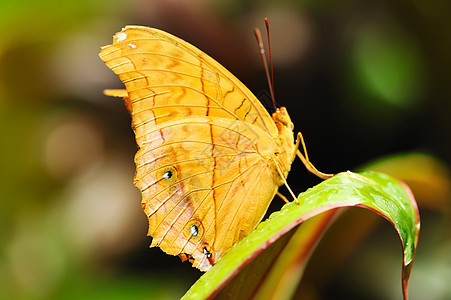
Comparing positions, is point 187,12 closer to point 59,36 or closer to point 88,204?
point 59,36

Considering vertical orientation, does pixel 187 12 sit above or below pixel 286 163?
above

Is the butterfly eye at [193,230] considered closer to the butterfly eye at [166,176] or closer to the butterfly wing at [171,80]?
the butterfly eye at [166,176]

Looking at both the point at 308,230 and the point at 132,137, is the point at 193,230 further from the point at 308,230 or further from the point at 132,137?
the point at 132,137

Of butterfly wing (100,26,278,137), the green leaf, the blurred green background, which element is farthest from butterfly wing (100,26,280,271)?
the blurred green background

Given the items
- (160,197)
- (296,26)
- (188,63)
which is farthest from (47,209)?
(296,26)

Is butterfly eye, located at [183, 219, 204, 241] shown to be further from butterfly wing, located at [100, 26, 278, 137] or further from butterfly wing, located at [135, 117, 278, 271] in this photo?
butterfly wing, located at [100, 26, 278, 137]

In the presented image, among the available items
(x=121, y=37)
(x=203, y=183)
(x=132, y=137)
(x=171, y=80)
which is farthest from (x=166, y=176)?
(x=132, y=137)

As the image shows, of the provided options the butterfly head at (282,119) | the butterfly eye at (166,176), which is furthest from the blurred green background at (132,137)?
the butterfly eye at (166,176)

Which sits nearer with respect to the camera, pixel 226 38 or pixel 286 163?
pixel 286 163
